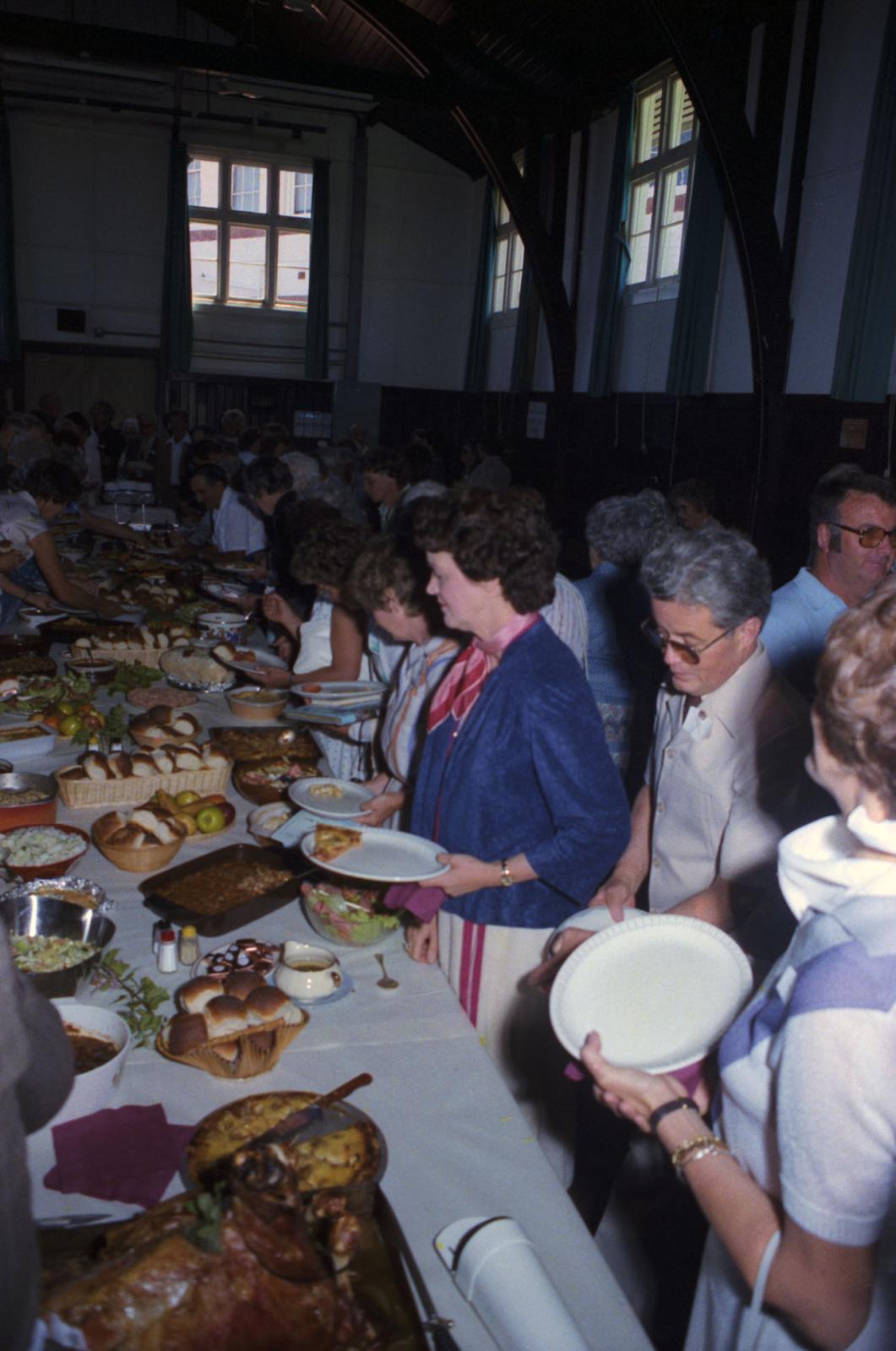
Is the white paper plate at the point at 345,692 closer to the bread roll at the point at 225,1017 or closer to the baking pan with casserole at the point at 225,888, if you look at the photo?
the baking pan with casserole at the point at 225,888

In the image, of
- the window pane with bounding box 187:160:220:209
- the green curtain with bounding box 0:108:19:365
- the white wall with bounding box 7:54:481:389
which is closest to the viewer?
the green curtain with bounding box 0:108:19:365

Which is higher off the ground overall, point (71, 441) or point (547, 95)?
point (547, 95)

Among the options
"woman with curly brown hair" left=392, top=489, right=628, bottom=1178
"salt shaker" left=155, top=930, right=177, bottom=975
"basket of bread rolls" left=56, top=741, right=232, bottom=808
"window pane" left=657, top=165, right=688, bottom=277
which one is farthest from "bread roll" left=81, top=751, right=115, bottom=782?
"window pane" left=657, top=165, right=688, bottom=277

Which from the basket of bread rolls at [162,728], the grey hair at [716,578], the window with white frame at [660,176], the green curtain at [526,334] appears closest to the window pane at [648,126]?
the window with white frame at [660,176]

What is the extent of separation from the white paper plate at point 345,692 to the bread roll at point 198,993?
1.45m

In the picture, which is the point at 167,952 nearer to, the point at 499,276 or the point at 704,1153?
the point at 704,1153

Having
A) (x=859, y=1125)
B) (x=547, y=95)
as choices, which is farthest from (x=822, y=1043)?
(x=547, y=95)

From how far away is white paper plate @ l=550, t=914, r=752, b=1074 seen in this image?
1.49 meters

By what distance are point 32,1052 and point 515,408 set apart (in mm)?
12791

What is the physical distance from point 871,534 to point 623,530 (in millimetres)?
1349

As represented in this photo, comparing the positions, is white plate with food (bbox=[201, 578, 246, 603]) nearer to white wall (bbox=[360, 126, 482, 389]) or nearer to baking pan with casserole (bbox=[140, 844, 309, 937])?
baking pan with casserole (bbox=[140, 844, 309, 937])

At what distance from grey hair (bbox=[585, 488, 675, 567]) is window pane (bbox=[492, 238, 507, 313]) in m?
10.9

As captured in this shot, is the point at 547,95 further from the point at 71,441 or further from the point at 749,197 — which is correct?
the point at 71,441

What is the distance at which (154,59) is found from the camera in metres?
9.48
